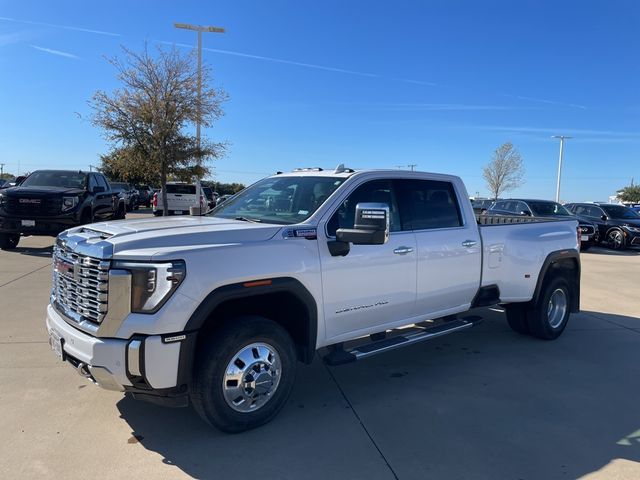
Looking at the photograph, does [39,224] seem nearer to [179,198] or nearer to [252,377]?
[252,377]

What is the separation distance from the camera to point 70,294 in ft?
11.8

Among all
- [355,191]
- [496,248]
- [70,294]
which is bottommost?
[70,294]

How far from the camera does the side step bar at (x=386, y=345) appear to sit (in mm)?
3977

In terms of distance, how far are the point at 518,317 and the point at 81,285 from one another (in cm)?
507

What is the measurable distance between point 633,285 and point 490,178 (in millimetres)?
38661

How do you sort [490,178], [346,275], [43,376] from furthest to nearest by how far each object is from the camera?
[490,178]
[43,376]
[346,275]

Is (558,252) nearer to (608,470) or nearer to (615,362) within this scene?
(615,362)

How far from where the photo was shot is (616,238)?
17.9 metres

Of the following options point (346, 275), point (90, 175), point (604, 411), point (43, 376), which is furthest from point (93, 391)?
point (90, 175)

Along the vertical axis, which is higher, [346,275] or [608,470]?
[346,275]

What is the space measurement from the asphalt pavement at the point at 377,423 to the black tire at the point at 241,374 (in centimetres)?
15

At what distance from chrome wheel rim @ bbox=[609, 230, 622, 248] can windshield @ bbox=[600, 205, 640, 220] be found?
99 centimetres

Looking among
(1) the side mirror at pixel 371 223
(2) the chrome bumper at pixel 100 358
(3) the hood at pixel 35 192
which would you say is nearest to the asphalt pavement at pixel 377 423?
(2) the chrome bumper at pixel 100 358

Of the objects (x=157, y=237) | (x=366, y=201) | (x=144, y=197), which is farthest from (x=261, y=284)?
(x=144, y=197)
